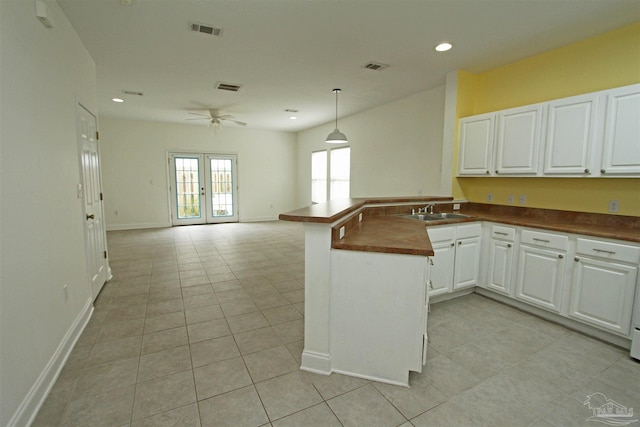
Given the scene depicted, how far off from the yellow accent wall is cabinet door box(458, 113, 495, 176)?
5.5 inches

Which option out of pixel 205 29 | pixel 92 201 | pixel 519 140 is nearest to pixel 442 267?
pixel 519 140

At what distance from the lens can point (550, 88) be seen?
130 inches

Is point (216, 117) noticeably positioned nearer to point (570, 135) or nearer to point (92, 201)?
point (92, 201)

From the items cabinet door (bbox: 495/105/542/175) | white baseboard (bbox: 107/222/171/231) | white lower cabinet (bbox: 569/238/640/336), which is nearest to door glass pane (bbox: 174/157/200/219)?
white baseboard (bbox: 107/222/171/231)

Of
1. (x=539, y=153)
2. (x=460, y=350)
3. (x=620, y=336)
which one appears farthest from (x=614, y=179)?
(x=460, y=350)

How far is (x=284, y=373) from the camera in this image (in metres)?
2.05

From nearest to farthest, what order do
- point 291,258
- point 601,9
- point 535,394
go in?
point 535,394
point 601,9
point 291,258

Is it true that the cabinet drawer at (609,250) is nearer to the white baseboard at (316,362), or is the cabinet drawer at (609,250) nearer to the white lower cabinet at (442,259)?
the white lower cabinet at (442,259)

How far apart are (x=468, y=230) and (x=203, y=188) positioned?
23.5 feet

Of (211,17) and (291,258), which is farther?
(291,258)

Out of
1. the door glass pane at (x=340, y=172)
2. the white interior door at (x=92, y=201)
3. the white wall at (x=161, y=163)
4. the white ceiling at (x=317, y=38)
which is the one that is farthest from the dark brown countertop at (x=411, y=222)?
the white wall at (x=161, y=163)

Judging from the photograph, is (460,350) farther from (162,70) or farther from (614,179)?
(162,70)

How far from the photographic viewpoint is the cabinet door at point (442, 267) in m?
3.01

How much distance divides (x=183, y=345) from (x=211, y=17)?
2.84 meters
